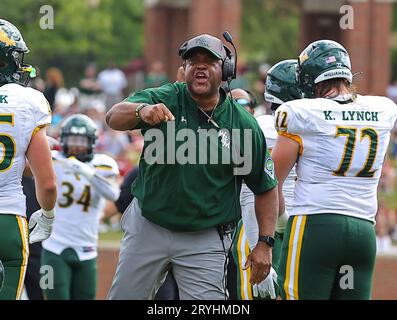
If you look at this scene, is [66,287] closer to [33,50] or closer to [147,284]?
[147,284]

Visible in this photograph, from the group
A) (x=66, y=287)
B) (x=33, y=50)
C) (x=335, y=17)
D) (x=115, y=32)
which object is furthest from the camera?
(x=115, y=32)

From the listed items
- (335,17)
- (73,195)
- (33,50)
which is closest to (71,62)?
(33,50)

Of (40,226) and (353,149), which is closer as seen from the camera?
(353,149)

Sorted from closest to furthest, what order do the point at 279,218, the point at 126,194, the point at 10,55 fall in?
1. the point at 10,55
2. the point at 279,218
3. the point at 126,194

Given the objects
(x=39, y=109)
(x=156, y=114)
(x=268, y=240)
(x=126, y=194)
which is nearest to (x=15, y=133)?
(x=39, y=109)

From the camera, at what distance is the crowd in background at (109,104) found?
50.5ft

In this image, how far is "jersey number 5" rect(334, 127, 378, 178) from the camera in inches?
241

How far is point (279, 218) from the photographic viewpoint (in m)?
6.77

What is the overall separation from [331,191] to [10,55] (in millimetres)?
2079

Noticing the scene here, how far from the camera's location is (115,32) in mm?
34562

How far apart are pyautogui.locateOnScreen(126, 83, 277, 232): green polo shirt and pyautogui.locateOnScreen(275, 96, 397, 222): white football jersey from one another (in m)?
0.33

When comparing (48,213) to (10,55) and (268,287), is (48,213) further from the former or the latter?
(268,287)

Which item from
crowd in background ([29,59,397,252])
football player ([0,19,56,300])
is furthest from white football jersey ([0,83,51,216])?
crowd in background ([29,59,397,252])

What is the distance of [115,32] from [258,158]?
95.4 ft
